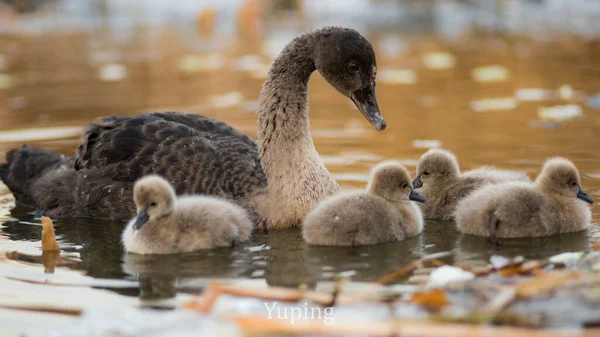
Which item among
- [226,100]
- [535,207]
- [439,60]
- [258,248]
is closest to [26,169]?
[258,248]

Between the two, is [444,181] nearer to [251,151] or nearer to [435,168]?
[435,168]

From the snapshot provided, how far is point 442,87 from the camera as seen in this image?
1419 cm

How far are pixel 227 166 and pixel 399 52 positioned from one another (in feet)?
39.7

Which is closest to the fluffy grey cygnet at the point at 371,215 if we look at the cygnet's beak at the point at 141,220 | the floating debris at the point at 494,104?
the cygnet's beak at the point at 141,220

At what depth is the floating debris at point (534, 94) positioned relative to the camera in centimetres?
1270

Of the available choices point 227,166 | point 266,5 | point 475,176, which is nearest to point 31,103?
point 227,166

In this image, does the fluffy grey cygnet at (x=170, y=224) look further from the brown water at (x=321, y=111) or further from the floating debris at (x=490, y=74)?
the floating debris at (x=490, y=74)

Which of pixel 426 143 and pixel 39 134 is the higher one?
pixel 426 143

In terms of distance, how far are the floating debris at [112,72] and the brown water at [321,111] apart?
0.04 meters

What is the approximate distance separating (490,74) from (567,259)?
10.5m

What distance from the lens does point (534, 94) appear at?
13.1 metres

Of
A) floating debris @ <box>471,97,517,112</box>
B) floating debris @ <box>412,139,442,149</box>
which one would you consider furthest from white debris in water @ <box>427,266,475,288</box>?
floating debris @ <box>471,97,517,112</box>

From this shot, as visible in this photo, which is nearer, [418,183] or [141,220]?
[141,220]

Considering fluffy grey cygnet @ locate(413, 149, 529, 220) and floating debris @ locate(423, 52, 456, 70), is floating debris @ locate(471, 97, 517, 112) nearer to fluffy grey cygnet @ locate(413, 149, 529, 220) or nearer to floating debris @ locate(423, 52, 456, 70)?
floating debris @ locate(423, 52, 456, 70)
